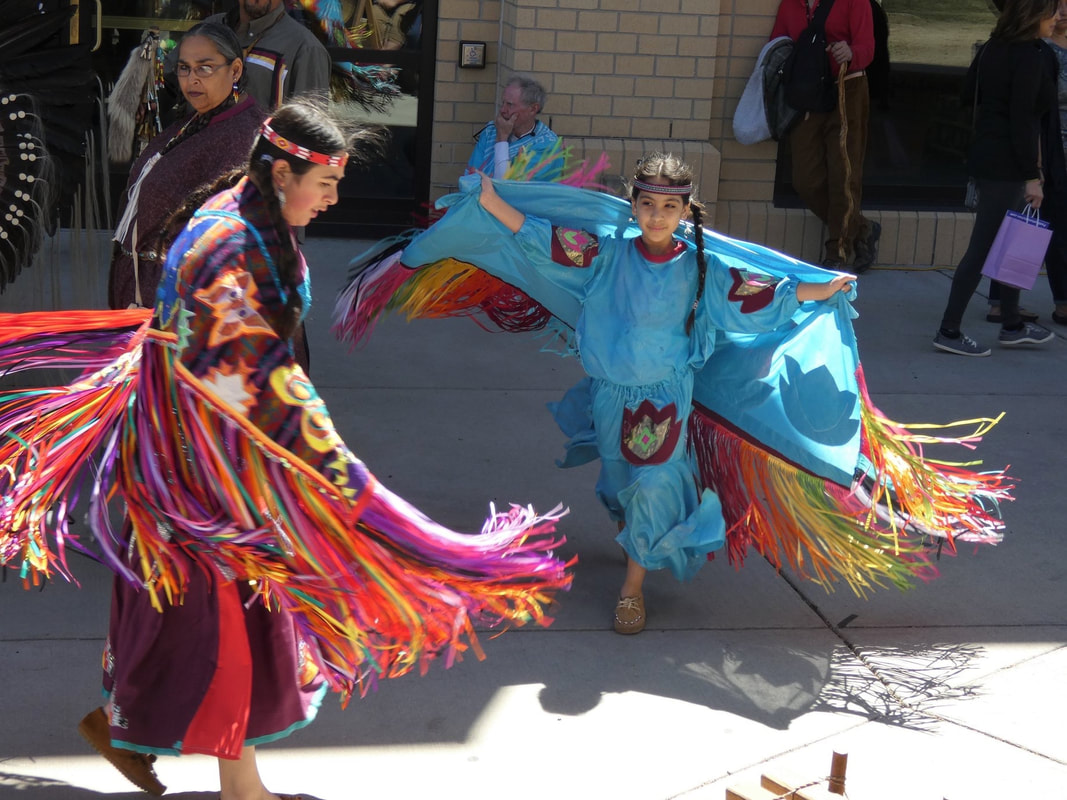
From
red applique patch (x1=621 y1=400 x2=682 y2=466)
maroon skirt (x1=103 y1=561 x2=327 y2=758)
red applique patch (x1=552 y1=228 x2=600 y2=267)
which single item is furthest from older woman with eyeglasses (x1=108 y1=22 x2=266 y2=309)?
red applique patch (x1=621 y1=400 x2=682 y2=466)

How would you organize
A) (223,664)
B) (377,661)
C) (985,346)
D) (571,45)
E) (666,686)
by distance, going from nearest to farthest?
(223,664) → (377,661) → (666,686) → (985,346) → (571,45)

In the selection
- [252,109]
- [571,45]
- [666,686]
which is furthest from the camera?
[571,45]

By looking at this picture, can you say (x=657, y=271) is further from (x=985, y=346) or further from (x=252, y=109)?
(x=985, y=346)

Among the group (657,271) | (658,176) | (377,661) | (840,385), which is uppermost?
(658,176)

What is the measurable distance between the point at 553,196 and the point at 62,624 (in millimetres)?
1906

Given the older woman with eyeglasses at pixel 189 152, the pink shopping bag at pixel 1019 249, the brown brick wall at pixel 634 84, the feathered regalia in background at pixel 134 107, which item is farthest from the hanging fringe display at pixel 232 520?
the brown brick wall at pixel 634 84

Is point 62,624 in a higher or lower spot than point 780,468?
lower

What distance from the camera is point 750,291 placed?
3.85 metres

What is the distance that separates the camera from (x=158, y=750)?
2.77 meters

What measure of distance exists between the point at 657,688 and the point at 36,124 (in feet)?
9.02

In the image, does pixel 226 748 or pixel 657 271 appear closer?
pixel 226 748

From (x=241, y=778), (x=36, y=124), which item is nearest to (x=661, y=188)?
(x=241, y=778)

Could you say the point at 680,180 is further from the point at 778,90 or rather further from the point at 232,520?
the point at 778,90

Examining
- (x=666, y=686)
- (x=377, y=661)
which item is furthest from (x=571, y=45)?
(x=377, y=661)
